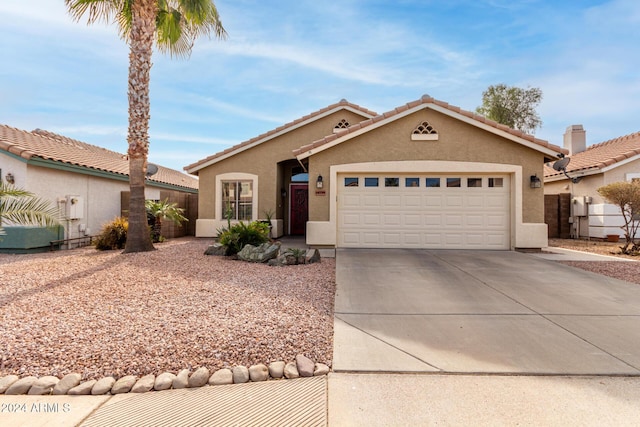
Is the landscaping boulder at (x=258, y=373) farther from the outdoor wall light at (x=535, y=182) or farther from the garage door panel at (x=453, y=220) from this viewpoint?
the outdoor wall light at (x=535, y=182)

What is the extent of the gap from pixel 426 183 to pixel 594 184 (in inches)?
358

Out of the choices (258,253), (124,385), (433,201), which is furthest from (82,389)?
(433,201)

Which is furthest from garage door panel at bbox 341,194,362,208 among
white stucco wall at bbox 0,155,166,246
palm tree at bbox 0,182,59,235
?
white stucco wall at bbox 0,155,166,246

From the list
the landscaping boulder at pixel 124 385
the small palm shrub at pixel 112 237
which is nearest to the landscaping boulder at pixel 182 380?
the landscaping boulder at pixel 124 385

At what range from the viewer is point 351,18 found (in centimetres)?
1034

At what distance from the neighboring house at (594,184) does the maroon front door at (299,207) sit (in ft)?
37.3

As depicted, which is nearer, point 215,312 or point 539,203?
point 215,312

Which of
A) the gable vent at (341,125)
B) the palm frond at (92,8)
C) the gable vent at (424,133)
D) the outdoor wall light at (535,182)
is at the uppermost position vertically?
the palm frond at (92,8)

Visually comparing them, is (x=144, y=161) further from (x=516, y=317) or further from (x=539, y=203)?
(x=539, y=203)

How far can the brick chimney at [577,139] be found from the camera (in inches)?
748

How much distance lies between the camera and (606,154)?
48.9 ft

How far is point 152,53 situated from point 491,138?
10.6 meters

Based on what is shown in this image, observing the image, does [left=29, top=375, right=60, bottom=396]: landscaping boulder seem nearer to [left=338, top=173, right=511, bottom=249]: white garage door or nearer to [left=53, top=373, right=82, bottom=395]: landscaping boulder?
[left=53, top=373, right=82, bottom=395]: landscaping boulder

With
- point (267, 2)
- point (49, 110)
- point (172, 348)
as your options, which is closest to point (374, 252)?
point (172, 348)
